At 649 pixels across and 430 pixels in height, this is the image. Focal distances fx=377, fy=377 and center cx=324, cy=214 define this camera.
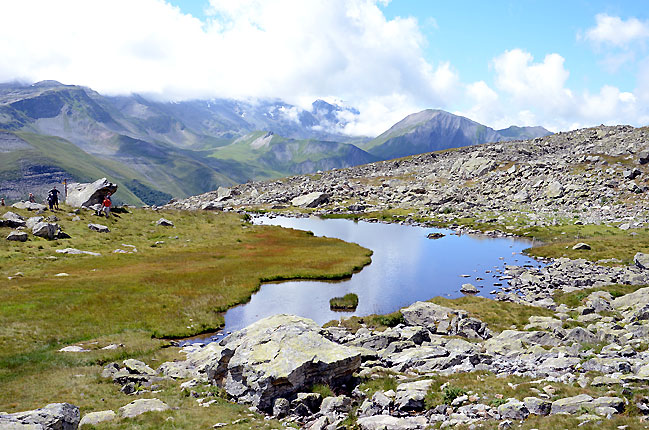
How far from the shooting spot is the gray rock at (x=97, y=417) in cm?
1691

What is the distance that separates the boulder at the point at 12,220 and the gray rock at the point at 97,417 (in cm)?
6382

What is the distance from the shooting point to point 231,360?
21984 millimetres

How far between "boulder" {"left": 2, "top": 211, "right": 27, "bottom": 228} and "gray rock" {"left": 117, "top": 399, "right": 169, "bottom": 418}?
63.3 meters

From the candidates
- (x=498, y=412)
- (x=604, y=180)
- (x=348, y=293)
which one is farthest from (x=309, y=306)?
(x=604, y=180)

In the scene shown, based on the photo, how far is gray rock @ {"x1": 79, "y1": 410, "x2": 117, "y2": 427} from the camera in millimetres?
16906

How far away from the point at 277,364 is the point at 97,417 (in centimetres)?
854

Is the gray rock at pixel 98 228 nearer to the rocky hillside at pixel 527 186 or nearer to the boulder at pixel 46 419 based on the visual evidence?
the boulder at pixel 46 419

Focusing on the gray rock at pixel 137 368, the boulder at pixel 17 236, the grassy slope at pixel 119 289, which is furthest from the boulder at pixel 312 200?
the gray rock at pixel 137 368

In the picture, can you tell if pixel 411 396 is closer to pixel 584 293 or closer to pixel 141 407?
pixel 141 407

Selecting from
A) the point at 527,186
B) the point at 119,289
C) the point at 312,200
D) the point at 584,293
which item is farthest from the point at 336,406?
the point at 312,200

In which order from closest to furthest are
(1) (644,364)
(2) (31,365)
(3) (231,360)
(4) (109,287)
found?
(1) (644,364) → (3) (231,360) → (2) (31,365) → (4) (109,287)

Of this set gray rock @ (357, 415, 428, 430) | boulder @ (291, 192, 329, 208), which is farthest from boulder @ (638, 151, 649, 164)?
gray rock @ (357, 415, 428, 430)

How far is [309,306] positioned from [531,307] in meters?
24.4

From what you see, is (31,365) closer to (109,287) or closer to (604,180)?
(109,287)
